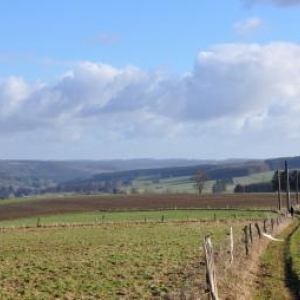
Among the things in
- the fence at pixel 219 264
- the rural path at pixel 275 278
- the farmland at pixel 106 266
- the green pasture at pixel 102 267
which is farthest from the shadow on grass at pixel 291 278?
the green pasture at pixel 102 267

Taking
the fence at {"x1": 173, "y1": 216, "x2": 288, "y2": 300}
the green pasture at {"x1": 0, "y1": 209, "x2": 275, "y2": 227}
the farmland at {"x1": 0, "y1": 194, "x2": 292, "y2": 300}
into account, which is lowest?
the green pasture at {"x1": 0, "y1": 209, "x2": 275, "y2": 227}

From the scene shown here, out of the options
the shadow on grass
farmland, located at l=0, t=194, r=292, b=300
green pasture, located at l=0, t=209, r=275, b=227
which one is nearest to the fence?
farmland, located at l=0, t=194, r=292, b=300

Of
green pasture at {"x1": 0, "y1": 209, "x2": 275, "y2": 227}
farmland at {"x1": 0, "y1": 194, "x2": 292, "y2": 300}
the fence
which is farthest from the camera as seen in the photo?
green pasture at {"x1": 0, "y1": 209, "x2": 275, "y2": 227}

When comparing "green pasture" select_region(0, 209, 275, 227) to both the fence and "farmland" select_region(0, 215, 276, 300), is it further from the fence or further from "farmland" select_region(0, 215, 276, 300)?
the fence

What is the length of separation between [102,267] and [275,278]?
9.15 meters

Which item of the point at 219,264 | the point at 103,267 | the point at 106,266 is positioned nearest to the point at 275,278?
the point at 219,264

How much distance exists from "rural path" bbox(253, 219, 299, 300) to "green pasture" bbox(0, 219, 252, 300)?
2206 millimetres

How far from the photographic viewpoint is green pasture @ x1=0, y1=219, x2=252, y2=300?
2239 centimetres

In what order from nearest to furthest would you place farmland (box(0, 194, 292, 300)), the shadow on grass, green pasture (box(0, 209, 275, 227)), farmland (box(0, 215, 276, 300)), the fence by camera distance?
the fence < the shadow on grass < farmland (box(0, 194, 292, 300)) < farmland (box(0, 215, 276, 300)) < green pasture (box(0, 209, 275, 227))

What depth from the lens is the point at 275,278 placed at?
77.4 ft

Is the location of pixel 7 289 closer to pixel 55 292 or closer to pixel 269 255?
pixel 55 292

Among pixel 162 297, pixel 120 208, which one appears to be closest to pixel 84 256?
pixel 162 297

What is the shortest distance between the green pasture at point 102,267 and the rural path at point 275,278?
221 centimetres

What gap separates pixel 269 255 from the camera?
102 ft
